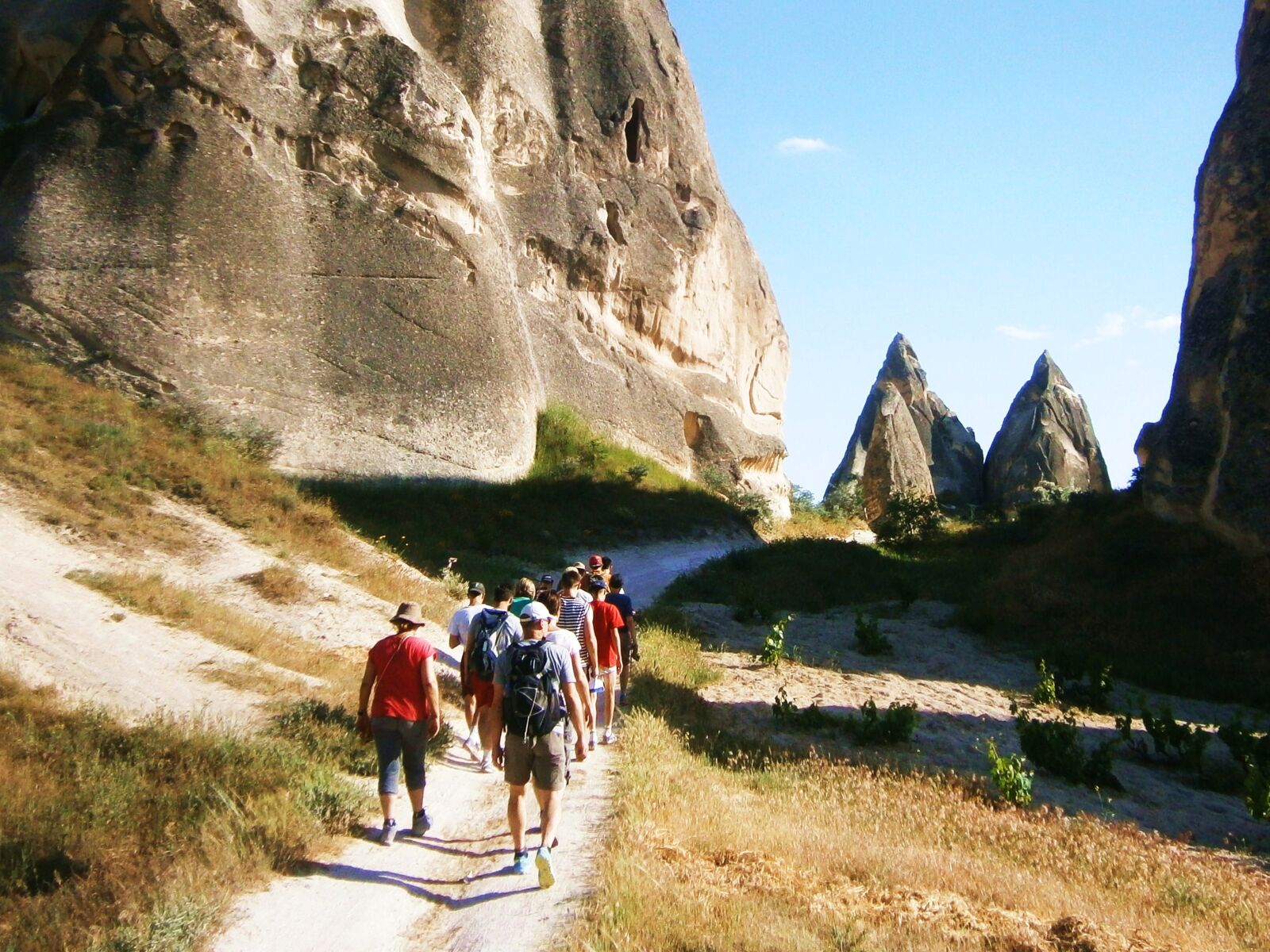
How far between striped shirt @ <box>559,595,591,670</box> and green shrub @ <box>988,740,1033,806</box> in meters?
2.99

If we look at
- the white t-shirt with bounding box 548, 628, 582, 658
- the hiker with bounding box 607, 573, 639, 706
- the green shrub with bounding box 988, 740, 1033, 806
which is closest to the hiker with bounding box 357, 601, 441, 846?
the white t-shirt with bounding box 548, 628, 582, 658

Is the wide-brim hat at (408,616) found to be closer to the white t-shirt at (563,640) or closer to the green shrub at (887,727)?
the white t-shirt at (563,640)

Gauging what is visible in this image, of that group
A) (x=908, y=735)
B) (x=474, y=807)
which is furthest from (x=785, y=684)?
(x=474, y=807)

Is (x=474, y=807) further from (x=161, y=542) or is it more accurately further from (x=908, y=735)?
(x=161, y=542)

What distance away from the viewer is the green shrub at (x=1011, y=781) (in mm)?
7492

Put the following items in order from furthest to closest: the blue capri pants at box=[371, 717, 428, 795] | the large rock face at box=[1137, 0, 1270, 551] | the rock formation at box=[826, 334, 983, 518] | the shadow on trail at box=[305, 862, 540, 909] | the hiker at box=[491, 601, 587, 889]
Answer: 1. the rock formation at box=[826, 334, 983, 518]
2. the large rock face at box=[1137, 0, 1270, 551]
3. the blue capri pants at box=[371, 717, 428, 795]
4. the hiker at box=[491, 601, 587, 889]
5. the shadow on trail at box=[305, 862, 540, 909]

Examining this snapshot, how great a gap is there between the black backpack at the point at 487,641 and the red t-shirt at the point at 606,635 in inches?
48.5

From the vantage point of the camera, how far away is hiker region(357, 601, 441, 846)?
5.71 meters

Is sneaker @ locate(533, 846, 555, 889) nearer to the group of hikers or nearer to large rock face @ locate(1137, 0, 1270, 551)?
the group of hikers

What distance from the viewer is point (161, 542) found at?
11.9m

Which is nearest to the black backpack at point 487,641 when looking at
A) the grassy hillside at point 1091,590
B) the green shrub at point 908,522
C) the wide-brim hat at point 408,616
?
the wide-brim hat at point 408,616

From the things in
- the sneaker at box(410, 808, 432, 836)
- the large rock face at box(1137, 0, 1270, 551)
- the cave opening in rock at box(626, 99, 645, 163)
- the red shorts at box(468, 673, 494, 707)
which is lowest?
the sneaker at box(410, 808, 432, 836)

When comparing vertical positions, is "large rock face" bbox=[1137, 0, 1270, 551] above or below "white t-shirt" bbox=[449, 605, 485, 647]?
above

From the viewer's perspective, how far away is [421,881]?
5168 mm
